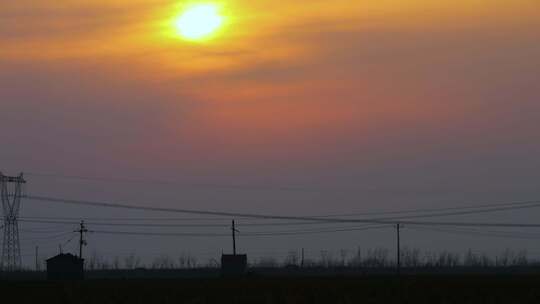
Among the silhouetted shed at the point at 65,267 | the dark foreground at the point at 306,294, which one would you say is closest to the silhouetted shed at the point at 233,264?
the silhouetted shed at the point at 65,267

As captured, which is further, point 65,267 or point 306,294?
point 65,267

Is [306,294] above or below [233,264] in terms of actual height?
below

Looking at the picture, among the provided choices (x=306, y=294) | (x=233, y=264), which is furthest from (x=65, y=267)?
(x=306, y=294)

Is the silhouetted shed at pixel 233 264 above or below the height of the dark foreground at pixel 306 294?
above

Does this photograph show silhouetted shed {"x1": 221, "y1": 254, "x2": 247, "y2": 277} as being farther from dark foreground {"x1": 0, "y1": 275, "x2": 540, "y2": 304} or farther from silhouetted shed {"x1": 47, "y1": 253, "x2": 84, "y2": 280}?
dark foreground {"x1": 0, "y1": 275, "x2": 540, "y2": 304}

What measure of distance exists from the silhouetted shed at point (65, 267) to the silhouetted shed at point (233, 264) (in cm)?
1722

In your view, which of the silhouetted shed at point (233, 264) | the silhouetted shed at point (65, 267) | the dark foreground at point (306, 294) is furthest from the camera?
the silhouetted shed at point (233, 264)

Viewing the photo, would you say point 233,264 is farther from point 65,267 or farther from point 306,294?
point 306,294

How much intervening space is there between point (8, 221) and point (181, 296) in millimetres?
66708

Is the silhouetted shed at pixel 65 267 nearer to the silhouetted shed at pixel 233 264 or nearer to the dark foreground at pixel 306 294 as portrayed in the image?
the silhouetted shed at pixel 233 264

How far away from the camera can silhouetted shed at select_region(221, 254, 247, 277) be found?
139 meters

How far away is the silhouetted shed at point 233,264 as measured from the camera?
139 m

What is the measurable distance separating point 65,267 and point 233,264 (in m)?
20.6

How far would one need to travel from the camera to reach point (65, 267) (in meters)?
134
